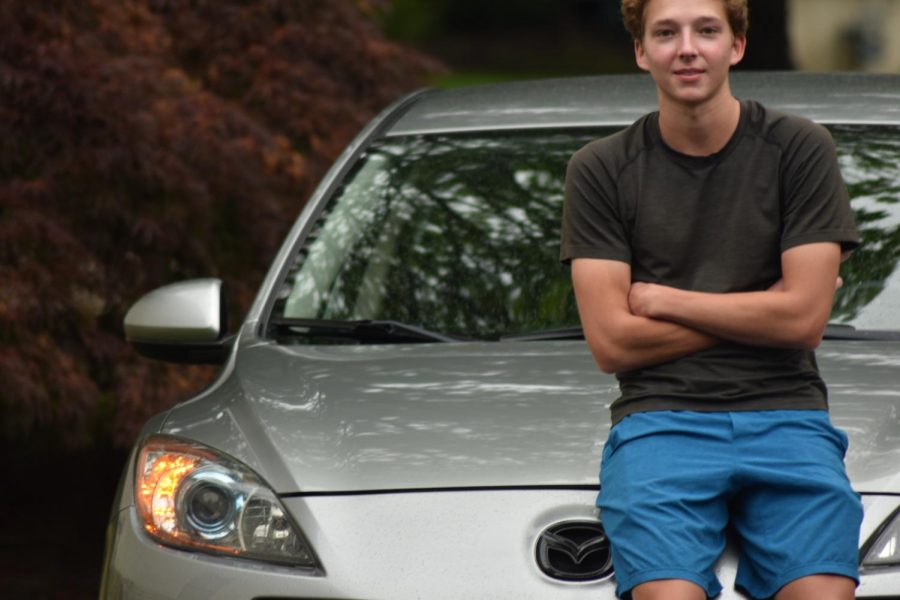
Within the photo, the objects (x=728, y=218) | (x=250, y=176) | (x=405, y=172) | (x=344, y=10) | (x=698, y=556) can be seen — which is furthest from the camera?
(x=344, y=10)

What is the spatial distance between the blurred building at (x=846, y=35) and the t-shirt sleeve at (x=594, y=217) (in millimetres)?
10449

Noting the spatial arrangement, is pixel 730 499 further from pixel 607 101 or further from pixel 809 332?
pixel 607 101

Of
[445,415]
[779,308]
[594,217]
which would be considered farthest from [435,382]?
[779,308]

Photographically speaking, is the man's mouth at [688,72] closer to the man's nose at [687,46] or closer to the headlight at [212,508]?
the man's nose at [687,46]

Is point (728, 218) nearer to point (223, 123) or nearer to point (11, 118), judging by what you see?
point (11, 118)

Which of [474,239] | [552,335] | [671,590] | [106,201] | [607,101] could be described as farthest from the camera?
[106,201]

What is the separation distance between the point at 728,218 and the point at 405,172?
1.74 m

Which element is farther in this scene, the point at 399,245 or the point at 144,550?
the point at 399,245

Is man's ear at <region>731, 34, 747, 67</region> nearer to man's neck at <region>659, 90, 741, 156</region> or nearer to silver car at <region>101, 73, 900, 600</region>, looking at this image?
man's neck at <region>659, 90, 741, 156</region>

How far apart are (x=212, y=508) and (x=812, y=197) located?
128 cm

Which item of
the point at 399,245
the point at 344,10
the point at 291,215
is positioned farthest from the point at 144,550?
the point at 344,10

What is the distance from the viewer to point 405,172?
15.5 ft

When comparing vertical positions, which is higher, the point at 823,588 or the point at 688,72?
the point at 688,72

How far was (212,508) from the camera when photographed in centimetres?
339
